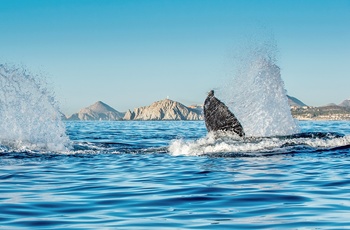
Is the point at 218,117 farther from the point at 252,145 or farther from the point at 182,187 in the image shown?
the point at 182,187

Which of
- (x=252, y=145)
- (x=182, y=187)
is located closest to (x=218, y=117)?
(x=252, y=145)

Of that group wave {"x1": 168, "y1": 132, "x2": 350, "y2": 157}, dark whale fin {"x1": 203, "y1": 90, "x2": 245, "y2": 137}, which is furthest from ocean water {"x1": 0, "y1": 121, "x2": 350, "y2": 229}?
dark whale fin {"x1": 203, "y1": 90, "x2": 245, "y2": 137}

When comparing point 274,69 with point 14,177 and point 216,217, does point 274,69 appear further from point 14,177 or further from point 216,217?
point 216,217

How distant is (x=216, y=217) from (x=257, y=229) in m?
0.95

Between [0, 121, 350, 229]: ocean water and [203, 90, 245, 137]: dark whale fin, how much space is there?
112 cm

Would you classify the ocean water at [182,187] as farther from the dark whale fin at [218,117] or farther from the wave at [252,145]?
the dark whale fin at [218,117]

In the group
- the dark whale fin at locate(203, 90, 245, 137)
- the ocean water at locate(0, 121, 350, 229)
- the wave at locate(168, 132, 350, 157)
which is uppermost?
the dark whale fin at locate(203, 90, 245, 137)

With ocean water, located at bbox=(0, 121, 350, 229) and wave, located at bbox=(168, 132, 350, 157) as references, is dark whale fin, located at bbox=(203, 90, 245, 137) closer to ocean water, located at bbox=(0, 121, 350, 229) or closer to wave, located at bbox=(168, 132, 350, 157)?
wave, located at bbox=(168, 132, 350, 157)

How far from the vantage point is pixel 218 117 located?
71.7ft

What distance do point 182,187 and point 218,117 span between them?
1035 centimetres

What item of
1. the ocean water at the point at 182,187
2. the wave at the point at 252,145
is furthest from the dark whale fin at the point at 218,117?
the ocean water at the point at 182,187

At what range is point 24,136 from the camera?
23.8 meters

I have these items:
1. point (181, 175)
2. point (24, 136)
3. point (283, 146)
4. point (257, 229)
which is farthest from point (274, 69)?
point (257, 229)

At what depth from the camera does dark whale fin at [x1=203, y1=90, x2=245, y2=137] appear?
70.3 feet
